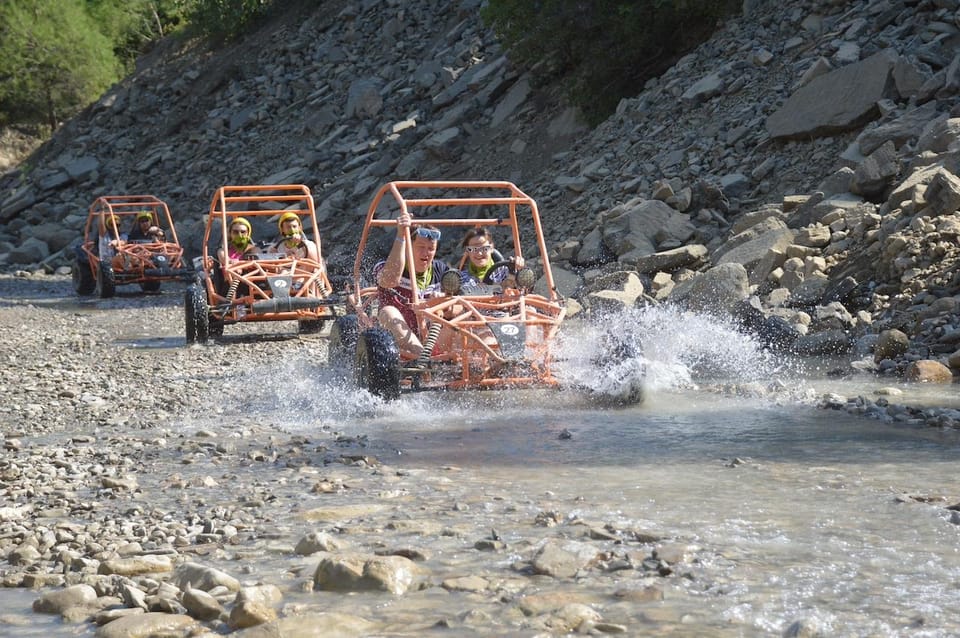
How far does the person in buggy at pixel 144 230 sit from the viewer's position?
19531mm

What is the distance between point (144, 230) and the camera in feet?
64.5

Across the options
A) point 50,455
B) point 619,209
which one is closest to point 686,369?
A: point 50,455

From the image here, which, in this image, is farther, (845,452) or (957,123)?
(957,123)

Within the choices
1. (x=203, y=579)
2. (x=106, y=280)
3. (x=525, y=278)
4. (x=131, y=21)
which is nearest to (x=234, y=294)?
(x=525, y=278)

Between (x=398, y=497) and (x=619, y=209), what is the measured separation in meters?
11.0

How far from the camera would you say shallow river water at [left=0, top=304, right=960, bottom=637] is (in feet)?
12.4

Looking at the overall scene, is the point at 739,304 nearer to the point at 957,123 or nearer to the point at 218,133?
the point at 957,123

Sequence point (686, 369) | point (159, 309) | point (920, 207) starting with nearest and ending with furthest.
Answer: point (686, 369)
point (920, 207)
point (159, 309)

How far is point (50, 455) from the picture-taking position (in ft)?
21.1

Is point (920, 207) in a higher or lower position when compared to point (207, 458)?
higher

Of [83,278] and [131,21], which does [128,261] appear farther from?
Answer: [131,21]

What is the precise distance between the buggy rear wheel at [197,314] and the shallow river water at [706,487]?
2.84 metres

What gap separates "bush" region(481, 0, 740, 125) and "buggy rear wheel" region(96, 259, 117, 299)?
8542 millimetres

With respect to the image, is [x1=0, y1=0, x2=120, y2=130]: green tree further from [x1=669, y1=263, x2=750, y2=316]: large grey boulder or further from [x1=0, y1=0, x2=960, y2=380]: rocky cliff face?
[x1=669, y1=263, x2=750, y2=316]: large grey boulder
